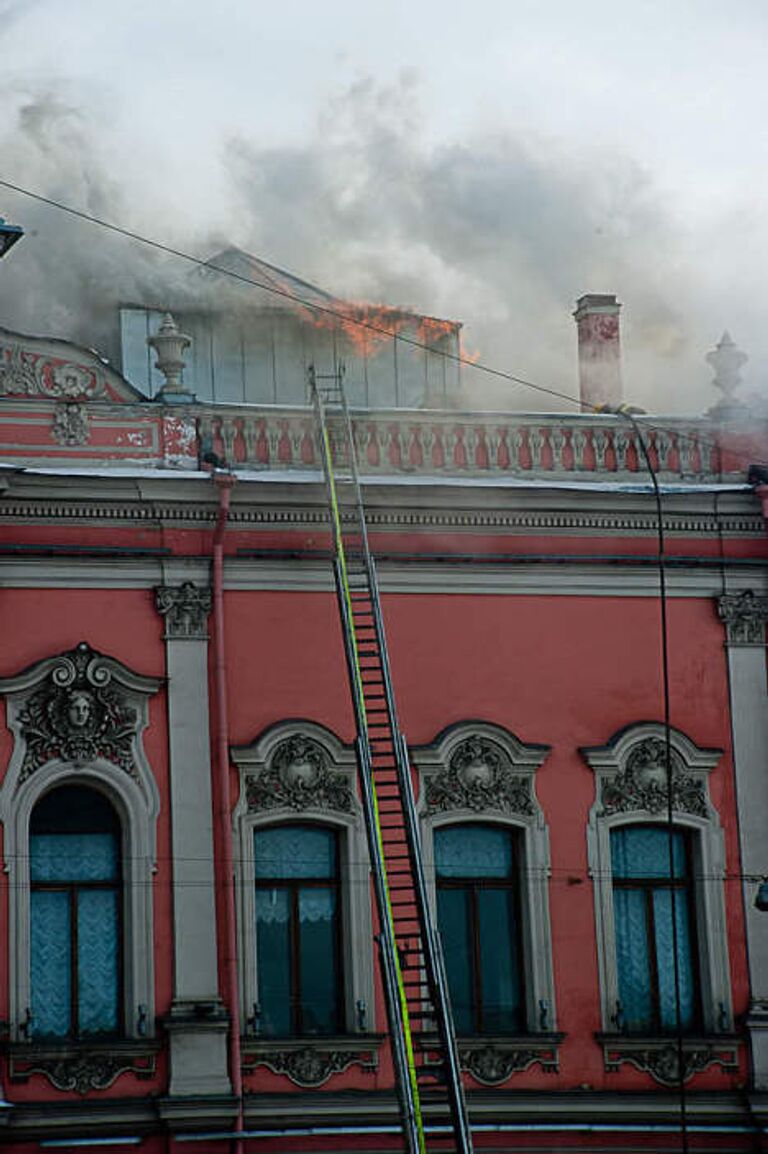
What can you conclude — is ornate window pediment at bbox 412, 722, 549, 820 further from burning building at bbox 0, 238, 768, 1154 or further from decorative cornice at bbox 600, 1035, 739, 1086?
decorative cornice at bbox 600, 1035, 739, 1086

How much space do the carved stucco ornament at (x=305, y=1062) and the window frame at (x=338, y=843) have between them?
0.50 feet

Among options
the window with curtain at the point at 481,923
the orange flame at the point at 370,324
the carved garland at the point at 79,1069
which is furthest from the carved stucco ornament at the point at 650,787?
the orange flame at the point at 370,324

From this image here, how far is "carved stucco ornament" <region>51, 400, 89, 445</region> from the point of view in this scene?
22.6 meters

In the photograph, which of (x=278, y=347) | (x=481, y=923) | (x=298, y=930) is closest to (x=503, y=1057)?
(x=481, y=923)

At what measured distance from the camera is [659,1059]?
886 inches

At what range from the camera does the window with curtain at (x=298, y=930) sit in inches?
873

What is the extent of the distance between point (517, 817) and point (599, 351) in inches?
208

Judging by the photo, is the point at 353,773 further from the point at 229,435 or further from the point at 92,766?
the point at 229,435

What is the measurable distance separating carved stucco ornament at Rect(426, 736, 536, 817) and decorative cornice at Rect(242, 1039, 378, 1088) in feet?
6.80

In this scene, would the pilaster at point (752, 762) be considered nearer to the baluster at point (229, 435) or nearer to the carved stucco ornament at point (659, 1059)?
the carved stucco ornament at point (659, 1059)

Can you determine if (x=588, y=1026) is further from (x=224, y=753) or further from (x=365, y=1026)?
(x=224, y=753)

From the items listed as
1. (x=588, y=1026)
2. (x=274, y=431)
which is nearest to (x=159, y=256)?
(x=274, y=431)

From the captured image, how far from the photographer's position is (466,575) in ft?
76.0

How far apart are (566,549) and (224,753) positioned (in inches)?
134
